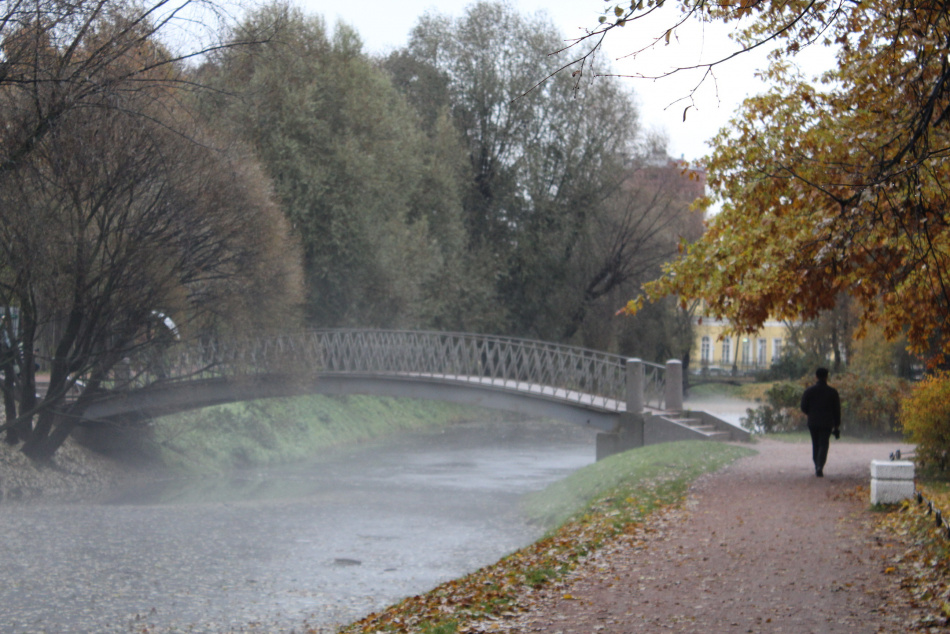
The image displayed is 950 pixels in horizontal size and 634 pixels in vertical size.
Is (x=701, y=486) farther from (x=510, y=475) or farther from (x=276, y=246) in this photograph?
(x=276, y=246)

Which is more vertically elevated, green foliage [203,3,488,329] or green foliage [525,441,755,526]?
green foliage [203,3,488,329]

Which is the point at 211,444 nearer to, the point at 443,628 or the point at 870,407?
the point at 870,407

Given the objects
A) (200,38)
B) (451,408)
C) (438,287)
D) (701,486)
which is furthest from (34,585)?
(451,408)

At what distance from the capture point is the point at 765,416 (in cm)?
2367

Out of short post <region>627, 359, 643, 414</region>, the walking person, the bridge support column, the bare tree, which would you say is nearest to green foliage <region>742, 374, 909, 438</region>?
short post <region>627, 359, 643, 414</region>

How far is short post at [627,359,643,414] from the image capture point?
69.7ft

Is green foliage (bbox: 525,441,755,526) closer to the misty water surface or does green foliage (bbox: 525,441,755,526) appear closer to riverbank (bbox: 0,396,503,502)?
the misty water surface

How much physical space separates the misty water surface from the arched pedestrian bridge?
2.01 meters

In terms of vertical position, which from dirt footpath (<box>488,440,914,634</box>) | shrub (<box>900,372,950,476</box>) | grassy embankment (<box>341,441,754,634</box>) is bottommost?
grassy embankment (<box>341,441,754,634</box>)

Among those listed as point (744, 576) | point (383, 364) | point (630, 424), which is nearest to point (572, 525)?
point (744, 576)

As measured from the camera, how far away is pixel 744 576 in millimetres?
→ 8109

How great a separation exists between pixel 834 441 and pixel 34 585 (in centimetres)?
1678

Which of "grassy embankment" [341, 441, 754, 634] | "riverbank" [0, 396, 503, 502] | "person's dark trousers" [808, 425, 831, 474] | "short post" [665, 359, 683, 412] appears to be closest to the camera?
"grassy embankment" [341, 441, 754, 634]

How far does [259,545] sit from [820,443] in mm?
8585
